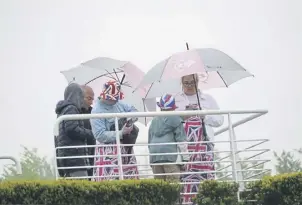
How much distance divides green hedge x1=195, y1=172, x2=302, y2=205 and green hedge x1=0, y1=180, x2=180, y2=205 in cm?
40

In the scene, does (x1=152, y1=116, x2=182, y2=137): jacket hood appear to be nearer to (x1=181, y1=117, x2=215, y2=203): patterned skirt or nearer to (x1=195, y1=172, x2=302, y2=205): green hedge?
(x1=181, y1=117, x2=215, y2=203): patterned skirt

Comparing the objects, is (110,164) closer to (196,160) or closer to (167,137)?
(167,137)

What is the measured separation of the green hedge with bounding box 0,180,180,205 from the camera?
1322 centimetres

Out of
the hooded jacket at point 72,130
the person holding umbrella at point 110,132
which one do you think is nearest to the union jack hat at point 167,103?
the person holding umbrella at point 110,132

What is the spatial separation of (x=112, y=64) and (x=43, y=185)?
529cm

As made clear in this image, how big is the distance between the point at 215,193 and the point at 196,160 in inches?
54.3

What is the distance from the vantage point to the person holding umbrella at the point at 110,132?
15.7 meters

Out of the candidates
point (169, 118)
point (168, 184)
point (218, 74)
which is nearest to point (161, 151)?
point (169, 118)

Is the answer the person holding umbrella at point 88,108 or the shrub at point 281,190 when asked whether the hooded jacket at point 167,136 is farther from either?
the shrub at point 281,190

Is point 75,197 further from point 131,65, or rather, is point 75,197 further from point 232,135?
point 131,65

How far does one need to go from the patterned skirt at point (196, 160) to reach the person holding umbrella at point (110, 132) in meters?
0.74

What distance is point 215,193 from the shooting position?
47.1ft

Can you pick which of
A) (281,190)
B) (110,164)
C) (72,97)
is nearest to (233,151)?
(281,190)

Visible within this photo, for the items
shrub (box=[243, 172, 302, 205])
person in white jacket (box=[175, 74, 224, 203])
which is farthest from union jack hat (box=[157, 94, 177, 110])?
shrub (box=[243, 172, 302, 205])
